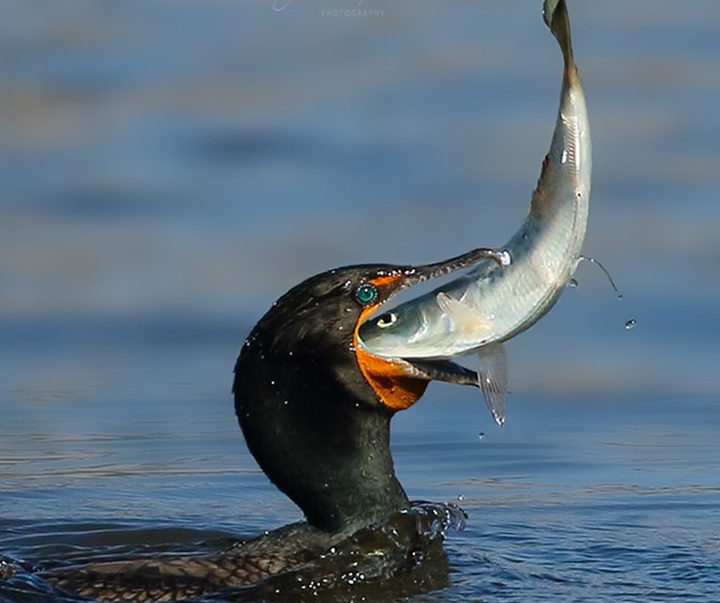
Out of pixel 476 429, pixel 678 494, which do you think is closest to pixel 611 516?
pixel 678 494

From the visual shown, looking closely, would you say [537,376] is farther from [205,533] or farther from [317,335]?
[317,335]

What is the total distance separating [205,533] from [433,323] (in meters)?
1.54

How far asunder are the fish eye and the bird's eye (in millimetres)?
62

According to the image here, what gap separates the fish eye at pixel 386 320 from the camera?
810 cm

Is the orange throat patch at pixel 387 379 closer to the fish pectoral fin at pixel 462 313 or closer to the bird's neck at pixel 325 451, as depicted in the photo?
the bird's neck at pixel 325 451

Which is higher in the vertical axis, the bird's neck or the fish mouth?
the fish mouth

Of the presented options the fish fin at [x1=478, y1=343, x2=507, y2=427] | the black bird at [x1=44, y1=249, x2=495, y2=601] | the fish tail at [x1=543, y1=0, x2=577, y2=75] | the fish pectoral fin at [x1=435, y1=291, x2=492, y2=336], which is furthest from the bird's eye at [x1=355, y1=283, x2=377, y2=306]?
the fish tail at [x1=543, y1=0, x2=577, y2=75]

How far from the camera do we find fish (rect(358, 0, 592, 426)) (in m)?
7.73

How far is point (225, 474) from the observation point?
1009cm

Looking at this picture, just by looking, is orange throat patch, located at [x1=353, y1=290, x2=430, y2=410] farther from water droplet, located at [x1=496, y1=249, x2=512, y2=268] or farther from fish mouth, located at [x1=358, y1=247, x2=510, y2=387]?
water droplet, located at [x1=496, y1=249, x2=512, y2=268]

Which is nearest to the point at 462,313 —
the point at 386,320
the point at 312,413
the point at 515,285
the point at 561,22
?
the point at 515,285

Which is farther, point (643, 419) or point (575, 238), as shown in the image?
point (643, 419)

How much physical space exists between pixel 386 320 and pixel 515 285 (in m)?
0.43

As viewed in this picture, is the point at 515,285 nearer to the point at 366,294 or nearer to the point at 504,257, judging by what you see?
the point at 504,257
